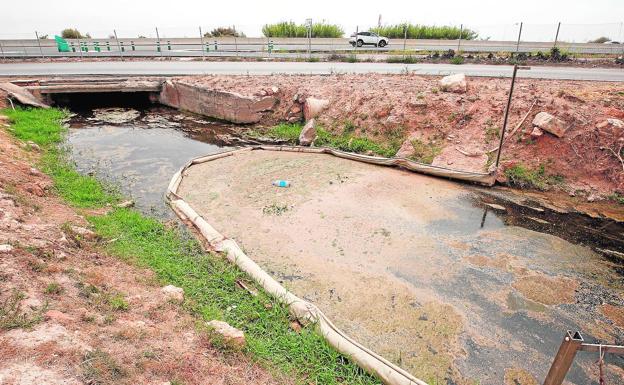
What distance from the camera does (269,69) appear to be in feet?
51.7

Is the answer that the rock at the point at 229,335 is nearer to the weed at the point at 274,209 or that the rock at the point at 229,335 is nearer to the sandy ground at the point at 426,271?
the sandy ground at the point at 426,271

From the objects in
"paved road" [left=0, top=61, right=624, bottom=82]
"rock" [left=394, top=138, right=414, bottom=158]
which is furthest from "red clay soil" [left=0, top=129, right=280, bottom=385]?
"paved road" [left=0, top=61, right=624, bottom=82]

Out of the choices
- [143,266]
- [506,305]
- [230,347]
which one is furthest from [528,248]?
[143,266]

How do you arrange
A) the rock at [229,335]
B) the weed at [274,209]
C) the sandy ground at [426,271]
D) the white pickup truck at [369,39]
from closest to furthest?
→ the rock at [229,335]
the sandy ground at [426,271]
the weed at [274,209]
the white pickup truck at [369,39]

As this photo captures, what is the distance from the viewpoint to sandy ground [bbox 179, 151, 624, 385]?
3.58m

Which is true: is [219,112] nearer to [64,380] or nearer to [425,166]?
[425,166]

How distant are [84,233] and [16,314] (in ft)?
7.28

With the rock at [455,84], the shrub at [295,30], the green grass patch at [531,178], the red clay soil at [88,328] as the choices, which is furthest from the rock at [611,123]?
the shrub at [295,30]

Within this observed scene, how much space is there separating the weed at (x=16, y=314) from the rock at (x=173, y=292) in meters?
1.09

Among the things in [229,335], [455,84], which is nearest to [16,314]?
[229,335]

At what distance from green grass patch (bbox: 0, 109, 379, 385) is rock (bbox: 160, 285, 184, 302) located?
9 centimetres

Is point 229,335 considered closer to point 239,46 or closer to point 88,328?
point 88,328

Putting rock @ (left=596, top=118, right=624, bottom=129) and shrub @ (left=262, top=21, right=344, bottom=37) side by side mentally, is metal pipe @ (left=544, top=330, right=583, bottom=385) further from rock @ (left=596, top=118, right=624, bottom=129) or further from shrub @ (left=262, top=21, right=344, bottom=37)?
shrub @ (left=262, top=21, right=344, bottom=37)

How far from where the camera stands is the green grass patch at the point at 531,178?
23.5 ft
